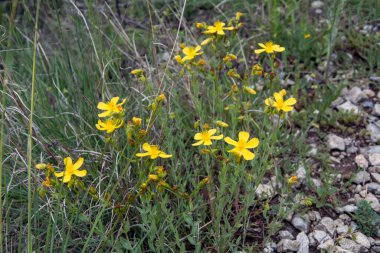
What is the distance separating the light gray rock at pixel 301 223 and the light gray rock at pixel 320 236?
42 millimetres

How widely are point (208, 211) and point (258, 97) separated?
28.2 inches

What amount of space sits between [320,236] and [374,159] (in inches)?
22.2

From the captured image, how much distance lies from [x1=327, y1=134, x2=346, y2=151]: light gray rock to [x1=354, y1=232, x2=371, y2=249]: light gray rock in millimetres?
546

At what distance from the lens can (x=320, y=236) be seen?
6.77ft

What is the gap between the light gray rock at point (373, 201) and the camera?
2169 mm

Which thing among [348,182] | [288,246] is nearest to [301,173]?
[348,182]

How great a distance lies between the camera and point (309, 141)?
2.54 metres

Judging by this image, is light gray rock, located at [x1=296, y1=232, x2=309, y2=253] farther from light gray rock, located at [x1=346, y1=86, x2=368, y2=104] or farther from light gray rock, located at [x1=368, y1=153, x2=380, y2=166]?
light gray rock, located at [x1=346, y1=86, x2=368, y2=104]

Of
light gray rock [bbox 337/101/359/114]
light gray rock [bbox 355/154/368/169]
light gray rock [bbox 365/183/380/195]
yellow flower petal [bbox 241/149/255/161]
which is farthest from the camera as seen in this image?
light gray rock [bbox 337/101/359/114]

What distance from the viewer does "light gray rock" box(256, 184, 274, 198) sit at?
2131 mm

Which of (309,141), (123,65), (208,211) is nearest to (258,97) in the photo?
(309,141)

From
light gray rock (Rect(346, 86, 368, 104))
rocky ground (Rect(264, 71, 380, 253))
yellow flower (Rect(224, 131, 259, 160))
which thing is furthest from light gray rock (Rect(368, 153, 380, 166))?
yellow flower (Rect(224, 131, 259, 160))

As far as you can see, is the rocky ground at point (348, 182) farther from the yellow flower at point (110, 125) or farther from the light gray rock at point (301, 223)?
the yellow flower at point (110, 125)

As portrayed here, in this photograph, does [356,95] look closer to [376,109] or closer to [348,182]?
[376,109]
